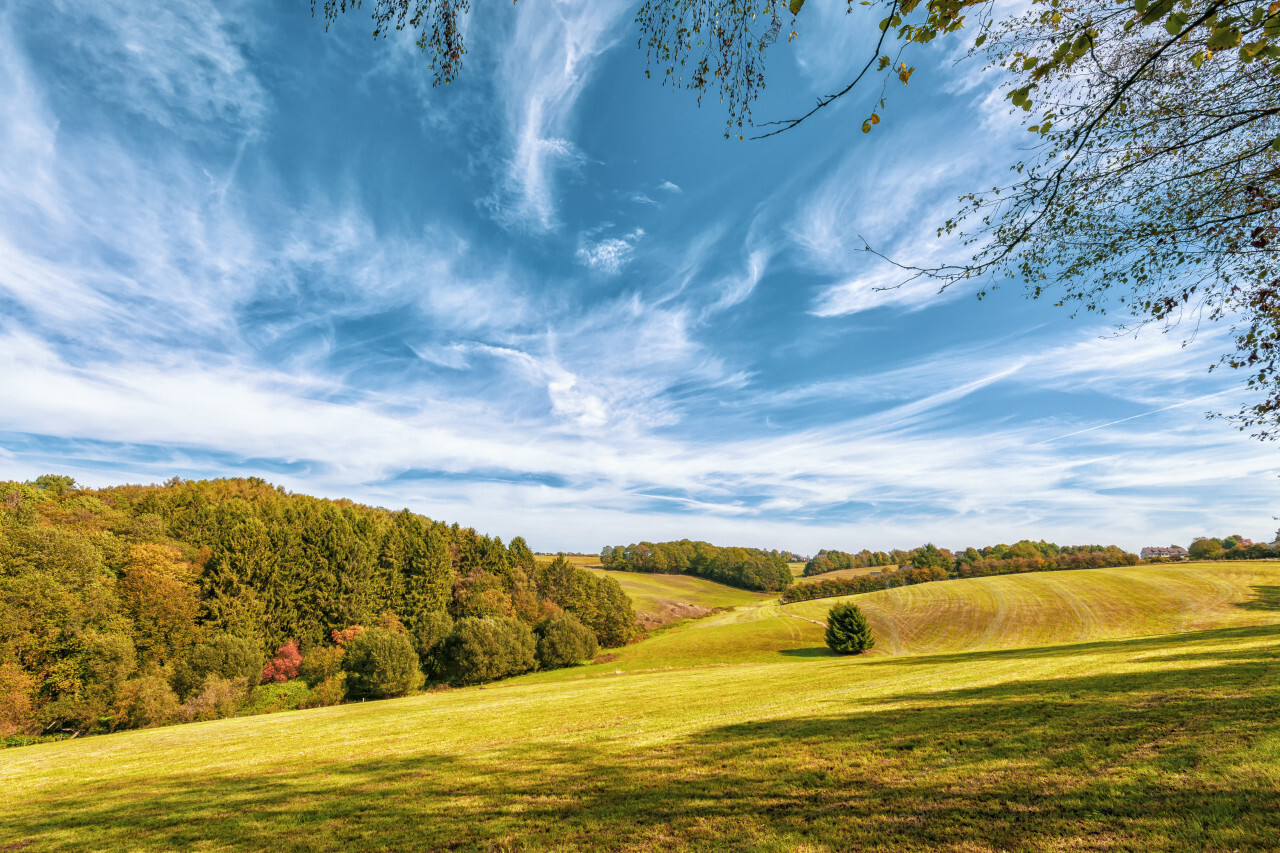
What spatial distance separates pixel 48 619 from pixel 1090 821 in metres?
52.2

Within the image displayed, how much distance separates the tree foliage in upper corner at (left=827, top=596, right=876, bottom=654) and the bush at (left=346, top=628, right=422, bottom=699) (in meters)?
43.1

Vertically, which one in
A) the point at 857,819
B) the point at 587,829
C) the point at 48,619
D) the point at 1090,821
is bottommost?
the point at 48,619

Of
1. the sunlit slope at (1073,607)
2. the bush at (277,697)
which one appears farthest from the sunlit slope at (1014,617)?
the bush at (277,697)

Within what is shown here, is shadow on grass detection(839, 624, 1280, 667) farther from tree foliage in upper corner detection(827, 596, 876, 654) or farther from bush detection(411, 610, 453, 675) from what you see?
bush detection(411, 610, 453, 675)

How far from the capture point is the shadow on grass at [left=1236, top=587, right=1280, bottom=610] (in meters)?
47.8

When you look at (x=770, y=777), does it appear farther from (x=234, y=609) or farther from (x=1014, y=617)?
(x=1014, y=617)

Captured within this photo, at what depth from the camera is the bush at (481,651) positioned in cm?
4681

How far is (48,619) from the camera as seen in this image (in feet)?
104

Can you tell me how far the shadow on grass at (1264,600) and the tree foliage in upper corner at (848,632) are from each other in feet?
121

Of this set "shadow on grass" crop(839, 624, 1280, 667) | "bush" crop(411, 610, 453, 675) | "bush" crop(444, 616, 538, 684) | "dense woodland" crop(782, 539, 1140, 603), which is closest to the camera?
"shadow on grass" crop(839, 624, 1280, 667)

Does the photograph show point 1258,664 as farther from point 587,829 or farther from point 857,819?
point 587,829

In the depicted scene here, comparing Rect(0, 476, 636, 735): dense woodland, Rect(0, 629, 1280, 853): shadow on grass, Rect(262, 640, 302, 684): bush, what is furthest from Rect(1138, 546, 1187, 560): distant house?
Rect(262, 640, 302, 684): bush

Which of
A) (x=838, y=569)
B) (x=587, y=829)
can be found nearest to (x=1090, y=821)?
(x=587, y=829)

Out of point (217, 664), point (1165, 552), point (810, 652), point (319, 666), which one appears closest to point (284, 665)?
point (319, 666)
